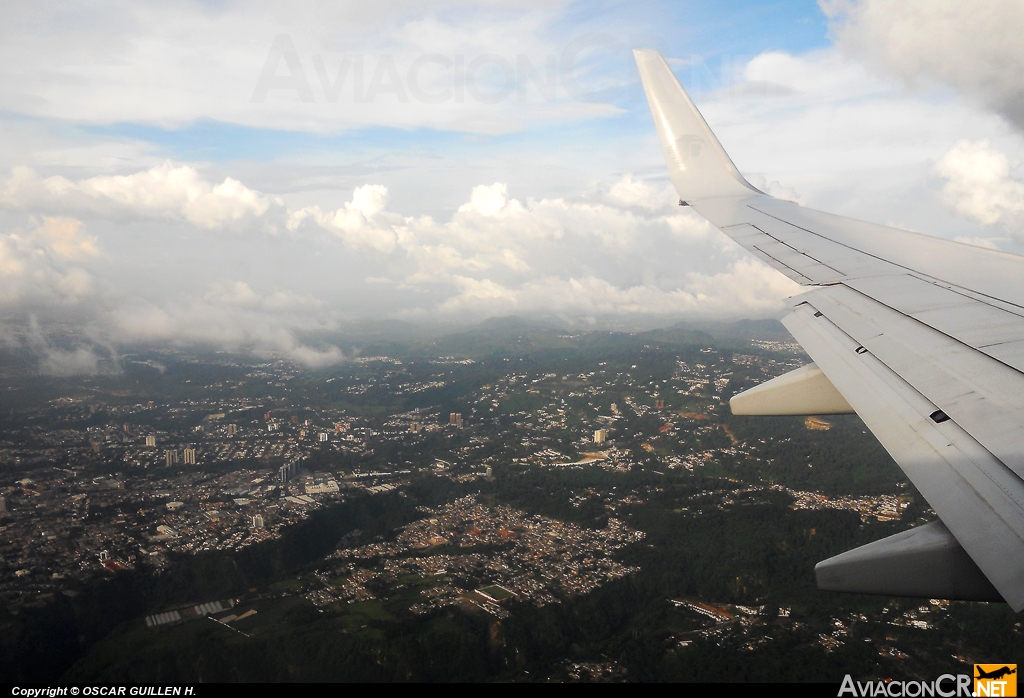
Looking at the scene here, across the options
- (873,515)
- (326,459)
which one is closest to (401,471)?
(326,459)

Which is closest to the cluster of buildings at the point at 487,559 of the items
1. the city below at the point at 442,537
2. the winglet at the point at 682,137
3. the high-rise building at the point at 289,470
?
the city below at the point at 442,537

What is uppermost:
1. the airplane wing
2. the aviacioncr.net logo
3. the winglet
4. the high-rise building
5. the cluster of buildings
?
the winglet

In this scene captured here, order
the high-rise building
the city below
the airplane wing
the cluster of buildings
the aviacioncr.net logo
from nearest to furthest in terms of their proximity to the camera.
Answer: the airplane wing
the aviacioncr.net logo
the city below
the cluster of buildings
the high-rise building

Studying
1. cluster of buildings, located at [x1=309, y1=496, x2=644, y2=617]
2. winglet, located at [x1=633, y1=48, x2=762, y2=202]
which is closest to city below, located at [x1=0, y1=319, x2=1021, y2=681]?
cluster of buildings, located at [x1=309, y1=496, x2=644, y2=617]

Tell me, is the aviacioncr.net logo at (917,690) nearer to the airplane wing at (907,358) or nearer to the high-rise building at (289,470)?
the airplane wing at (907,358)

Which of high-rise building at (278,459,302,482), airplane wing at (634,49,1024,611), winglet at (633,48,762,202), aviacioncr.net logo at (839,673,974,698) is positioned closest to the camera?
airplane wing at (634,49,1024,611)

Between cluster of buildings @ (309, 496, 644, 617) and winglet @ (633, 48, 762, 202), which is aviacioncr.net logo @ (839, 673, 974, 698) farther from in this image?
cluster of buildings @ (309, 496, 644, 617)

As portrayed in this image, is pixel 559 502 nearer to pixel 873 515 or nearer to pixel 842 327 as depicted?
pixel 873 515
